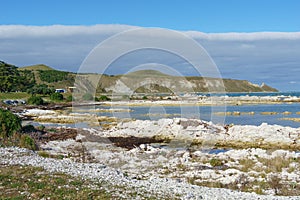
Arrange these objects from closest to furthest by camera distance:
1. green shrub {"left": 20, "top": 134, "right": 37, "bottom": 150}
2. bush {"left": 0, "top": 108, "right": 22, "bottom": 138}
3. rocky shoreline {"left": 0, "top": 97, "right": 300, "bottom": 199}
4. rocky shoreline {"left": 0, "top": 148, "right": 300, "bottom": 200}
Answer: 1. rocky shoreline {"left": 0, "top": 148, "right": 300, "bottom": 200}
2. rocky shoreline {"left": 0, "top": 97, "right": 300, "bottom": 199}
3. green shrub {"left": 20, "top": 134, "right": 37, "bottom": 150}
4. bush {"left": 0, "top": 108, "right": 22, "bottom": 138}

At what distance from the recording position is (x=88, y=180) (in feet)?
49.0

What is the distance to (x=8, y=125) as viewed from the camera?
2794cm

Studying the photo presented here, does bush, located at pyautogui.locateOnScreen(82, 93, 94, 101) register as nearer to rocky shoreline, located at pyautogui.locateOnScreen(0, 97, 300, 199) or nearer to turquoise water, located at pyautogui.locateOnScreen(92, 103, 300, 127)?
turquoise water, located at pyautogui.locateOnScreen(92, 103, 300, 127)

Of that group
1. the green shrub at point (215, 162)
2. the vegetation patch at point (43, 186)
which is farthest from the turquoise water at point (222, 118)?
the vegetation patch at point (43, 186)

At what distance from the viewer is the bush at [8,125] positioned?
27.1 m

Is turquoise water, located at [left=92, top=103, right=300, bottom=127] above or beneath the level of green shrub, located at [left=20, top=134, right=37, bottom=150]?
beneath

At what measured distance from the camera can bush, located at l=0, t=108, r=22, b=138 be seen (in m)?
27.1

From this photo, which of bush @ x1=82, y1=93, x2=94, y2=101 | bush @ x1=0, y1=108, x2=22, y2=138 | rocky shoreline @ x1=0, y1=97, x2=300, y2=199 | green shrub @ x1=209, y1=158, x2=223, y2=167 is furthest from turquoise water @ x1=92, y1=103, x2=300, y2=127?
bush @ x1=82, y1=93, x2=94, y2=101

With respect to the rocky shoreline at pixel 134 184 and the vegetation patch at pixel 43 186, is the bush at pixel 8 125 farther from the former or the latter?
the vegetation patch at pixel 43 186

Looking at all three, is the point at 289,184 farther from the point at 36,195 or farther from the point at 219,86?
the point at 219,86

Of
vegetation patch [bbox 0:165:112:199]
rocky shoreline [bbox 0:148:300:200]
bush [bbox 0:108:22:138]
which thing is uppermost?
bush [bbox 0:108:22:138]

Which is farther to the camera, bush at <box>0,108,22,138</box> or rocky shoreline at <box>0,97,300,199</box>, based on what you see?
bush at <box>0,108,22,138</box>

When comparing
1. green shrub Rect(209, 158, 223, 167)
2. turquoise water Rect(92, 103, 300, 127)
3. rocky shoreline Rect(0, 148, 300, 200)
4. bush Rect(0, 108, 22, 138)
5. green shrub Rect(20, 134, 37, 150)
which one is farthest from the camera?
turquoise water Rect(92, 103, 300, 127)

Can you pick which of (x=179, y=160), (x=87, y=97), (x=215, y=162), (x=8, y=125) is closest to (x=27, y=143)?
(x=8, y=125)
